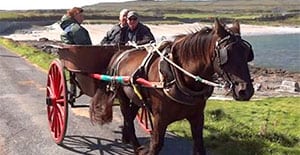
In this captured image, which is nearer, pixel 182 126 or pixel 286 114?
pixel 182 126

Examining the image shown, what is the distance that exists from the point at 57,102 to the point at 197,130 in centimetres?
307

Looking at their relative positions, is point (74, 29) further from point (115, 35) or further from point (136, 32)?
point (136, 32)

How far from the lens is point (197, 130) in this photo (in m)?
6.61

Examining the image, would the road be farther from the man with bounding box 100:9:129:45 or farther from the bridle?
the bridle

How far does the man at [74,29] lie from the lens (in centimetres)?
859

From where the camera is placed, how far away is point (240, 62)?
17.5ft

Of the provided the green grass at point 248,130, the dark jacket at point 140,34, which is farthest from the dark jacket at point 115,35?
the green grass at point 248,130

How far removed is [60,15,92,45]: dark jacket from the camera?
8.58 meters

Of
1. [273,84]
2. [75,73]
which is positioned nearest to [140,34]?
[75,73]

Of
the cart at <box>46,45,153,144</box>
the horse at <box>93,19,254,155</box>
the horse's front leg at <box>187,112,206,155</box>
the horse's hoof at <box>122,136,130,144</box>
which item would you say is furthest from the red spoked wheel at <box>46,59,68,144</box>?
the horse's front leg at <box>187,112,206,155</box>

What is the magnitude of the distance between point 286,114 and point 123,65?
20.5ft

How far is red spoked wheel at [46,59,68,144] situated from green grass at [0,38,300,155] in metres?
1.94

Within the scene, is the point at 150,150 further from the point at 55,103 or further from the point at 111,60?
the point at 55,103

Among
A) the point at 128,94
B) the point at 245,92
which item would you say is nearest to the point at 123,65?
the point at 128,94
